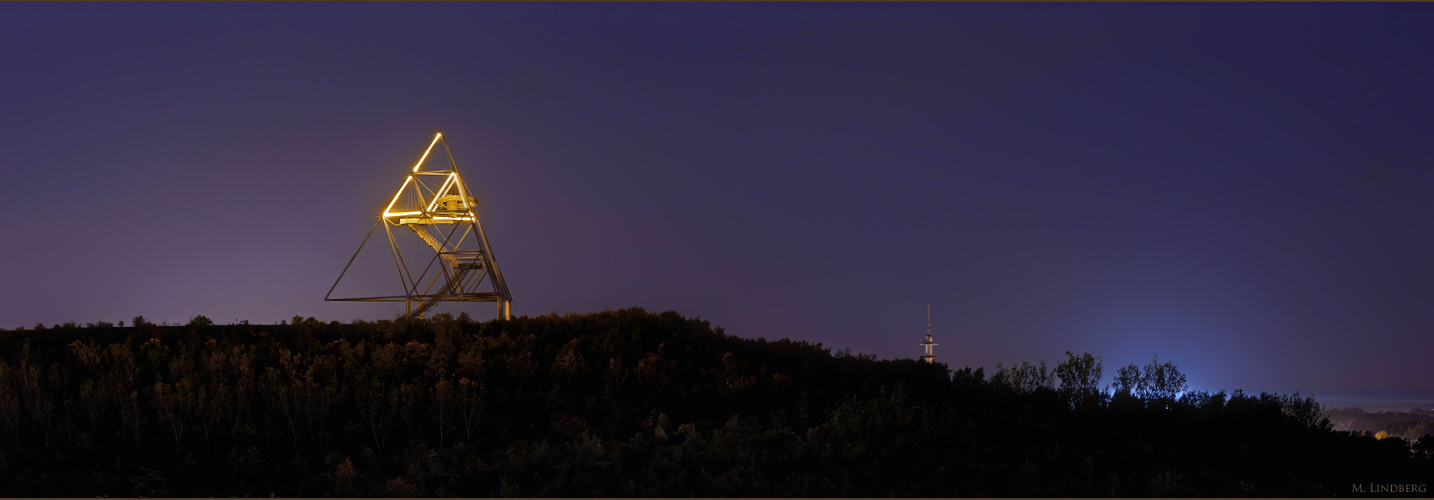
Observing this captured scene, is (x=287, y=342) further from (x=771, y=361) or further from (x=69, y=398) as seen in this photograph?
(x=771, y=361)

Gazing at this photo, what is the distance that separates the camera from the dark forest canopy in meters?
15.7

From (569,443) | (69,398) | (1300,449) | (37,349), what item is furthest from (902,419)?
(37,349)

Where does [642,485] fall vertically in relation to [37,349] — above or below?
below

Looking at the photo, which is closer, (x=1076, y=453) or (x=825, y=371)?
(x=1076, y=453)

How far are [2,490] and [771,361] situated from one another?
15723 mm

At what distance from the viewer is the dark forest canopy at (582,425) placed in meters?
15.7

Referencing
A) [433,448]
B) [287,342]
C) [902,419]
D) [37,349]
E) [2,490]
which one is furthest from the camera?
[287,342]

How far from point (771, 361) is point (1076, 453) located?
8114mm

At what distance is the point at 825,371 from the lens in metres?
23.2

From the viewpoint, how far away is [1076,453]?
715 inches

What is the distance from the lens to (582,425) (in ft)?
60.8

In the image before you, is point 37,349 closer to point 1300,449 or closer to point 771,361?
point 771,361

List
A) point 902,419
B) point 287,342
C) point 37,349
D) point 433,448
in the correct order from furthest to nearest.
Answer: point 287,342 → point 37,349 → point 902,419 → point 433,448

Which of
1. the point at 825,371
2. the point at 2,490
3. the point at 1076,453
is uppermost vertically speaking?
the point at 825,371
